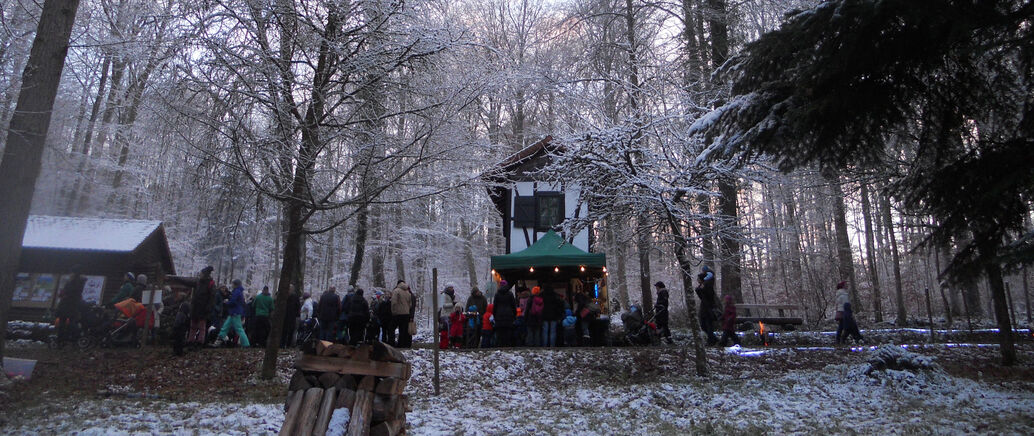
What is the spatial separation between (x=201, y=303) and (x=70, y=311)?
9.35 feet

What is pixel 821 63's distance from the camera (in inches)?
229

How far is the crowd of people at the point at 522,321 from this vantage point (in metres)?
13.0

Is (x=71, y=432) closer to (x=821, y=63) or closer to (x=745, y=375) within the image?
(x=821, y=63)

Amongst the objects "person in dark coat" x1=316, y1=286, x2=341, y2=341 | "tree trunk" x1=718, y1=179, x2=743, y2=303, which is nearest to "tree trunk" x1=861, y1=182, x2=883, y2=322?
"tree trunk" x1=718, y1=179, x2=743, y2=303

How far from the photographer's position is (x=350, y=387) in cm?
520

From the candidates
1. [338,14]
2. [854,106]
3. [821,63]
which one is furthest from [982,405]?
[338,14]

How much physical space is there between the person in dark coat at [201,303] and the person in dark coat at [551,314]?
6.99 meters

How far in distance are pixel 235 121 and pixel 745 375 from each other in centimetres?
905

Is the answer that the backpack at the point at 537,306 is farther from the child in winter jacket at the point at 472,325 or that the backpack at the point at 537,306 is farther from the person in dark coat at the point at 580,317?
the child in winter jacket at the point at 472,325

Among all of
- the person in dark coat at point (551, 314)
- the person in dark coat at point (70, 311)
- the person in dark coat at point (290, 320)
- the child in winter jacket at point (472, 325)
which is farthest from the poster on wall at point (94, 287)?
the person in dark coat at point (551, 314)

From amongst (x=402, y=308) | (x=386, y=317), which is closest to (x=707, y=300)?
(x=402, y=308)

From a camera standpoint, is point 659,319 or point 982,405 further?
point 659,319

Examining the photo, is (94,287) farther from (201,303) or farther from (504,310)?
(504,310)

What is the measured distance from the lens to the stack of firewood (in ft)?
16.4
